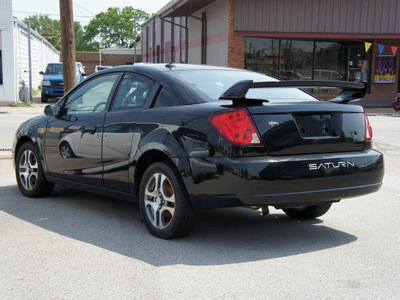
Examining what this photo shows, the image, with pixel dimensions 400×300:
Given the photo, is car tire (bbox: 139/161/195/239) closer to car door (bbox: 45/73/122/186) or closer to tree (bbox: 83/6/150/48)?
car door (bbox: 45/73/122/186)

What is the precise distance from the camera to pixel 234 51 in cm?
2452

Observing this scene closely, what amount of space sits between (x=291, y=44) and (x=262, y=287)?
23284mm

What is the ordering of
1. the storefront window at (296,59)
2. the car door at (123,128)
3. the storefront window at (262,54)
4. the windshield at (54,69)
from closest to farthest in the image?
the car door at (123,128)
the storefront window at (262,54)
the storefront window at (296,59)
the windshield at (54,69)

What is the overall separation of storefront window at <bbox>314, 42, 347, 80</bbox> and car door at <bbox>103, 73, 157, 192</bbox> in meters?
22.1

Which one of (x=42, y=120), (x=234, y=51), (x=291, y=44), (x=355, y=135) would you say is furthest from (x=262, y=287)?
(x=291, y=44)

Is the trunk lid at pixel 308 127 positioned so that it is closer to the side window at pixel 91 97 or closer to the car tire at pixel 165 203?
the car tire at pixel 165 203

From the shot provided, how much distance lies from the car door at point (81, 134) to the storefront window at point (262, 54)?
19.7 m

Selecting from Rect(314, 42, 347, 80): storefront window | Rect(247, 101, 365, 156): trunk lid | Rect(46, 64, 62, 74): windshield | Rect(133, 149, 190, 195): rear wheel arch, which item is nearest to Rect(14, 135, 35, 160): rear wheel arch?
Rect(133, 149, 190, 195): rear wheel arch

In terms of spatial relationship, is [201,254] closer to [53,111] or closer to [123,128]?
[123,128]

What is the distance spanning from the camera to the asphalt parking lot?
349 centimetres

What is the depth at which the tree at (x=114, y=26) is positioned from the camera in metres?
104

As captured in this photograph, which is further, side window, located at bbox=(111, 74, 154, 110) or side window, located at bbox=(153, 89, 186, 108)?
side window, located at bbox=(111, 74, 154, 110)

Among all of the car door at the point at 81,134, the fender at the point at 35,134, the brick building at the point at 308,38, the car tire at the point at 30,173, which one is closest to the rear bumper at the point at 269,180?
the car door at the point at 81,134

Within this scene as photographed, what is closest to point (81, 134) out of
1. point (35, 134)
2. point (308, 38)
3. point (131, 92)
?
point (131, 92)
